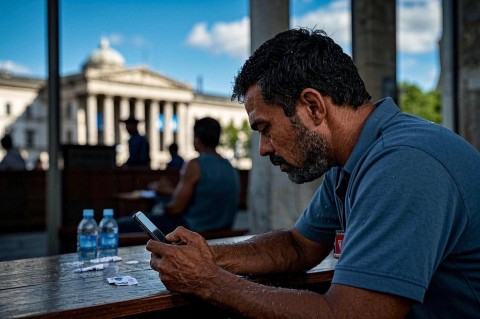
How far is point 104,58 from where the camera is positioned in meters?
64.4

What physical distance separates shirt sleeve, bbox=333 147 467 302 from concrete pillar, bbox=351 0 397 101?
5693 mm

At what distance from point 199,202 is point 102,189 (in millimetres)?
5915

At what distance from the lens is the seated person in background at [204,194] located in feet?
14.4

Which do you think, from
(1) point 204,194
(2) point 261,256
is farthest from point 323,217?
(1) point 204,194

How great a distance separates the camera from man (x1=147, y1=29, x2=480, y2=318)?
129cm

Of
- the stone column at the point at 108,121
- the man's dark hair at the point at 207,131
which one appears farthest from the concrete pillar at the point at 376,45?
the stone column at the point at 108,121

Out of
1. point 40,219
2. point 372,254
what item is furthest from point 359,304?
point 40,219

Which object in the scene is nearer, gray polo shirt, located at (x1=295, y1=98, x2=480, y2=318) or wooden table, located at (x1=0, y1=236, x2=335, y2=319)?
gray polo shirt, located at (x1=295, y1=98, x2=480, y2=318)

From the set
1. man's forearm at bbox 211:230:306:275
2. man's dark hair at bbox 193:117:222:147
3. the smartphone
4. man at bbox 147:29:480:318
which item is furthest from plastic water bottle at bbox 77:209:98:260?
man's dark hair at bbox 193:117:222:147

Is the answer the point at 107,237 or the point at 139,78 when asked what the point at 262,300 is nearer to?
the point at 107,237

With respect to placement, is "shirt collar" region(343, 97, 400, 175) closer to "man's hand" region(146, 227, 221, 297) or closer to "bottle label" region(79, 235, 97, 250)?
"man's hand" region(146, 227, 221, 297)

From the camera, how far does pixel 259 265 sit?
1967 mm

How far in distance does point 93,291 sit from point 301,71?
87 centimetres

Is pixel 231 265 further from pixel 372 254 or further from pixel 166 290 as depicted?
pixel 372 254
